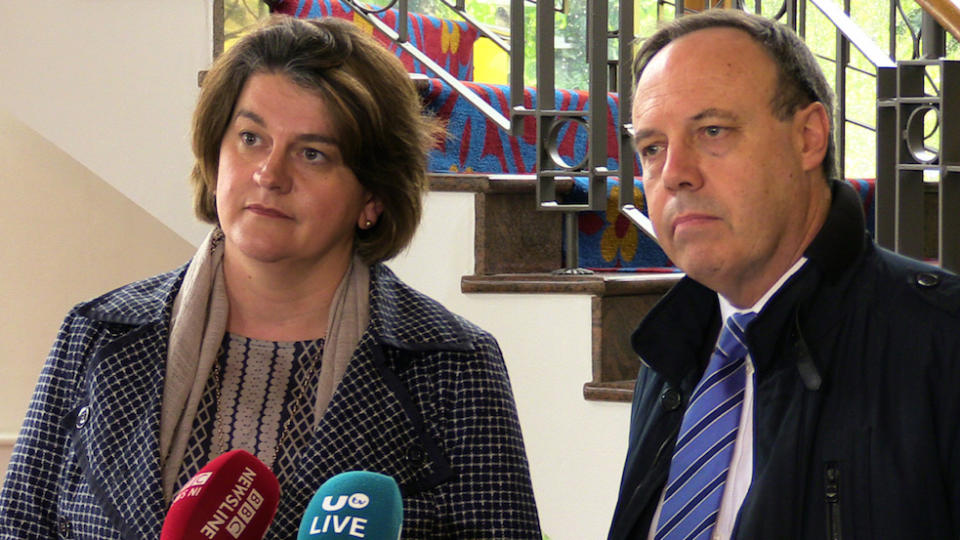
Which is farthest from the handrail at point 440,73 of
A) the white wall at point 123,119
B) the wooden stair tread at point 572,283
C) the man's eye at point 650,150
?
the man's eye at point 650,150

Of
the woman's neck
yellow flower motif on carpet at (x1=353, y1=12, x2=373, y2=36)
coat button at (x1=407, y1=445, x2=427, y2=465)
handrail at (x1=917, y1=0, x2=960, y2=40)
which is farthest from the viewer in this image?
yellow flower motif on carpet at (x1=353, y1=12, x2=373, y2=36)

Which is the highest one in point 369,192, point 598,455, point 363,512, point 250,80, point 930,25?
point 930,25

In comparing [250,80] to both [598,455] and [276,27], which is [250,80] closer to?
[276,27]

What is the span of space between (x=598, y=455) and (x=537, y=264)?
57 centimetres

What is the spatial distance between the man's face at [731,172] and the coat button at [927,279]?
0.45 feet

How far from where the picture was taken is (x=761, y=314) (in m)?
1.37

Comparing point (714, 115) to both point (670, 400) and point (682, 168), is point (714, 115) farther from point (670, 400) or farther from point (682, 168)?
point (670, 400)

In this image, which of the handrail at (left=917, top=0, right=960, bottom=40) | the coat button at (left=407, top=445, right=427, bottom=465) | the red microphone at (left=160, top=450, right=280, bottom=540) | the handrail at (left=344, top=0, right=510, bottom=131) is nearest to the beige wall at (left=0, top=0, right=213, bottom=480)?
the handrail at (left=344, top=0, right=510, bottom=131)

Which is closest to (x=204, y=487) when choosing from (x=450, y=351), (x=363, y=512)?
(x=363, y=512)

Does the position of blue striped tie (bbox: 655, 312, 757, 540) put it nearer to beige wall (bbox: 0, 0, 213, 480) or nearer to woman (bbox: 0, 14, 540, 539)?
woman (bbox: 0, 14, 540, 539)

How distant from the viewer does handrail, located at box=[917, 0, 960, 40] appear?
1.93 meters

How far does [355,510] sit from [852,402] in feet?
1.85

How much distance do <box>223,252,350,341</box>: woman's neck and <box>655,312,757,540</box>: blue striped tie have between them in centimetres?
56

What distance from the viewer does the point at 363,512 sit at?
3.49 ft
